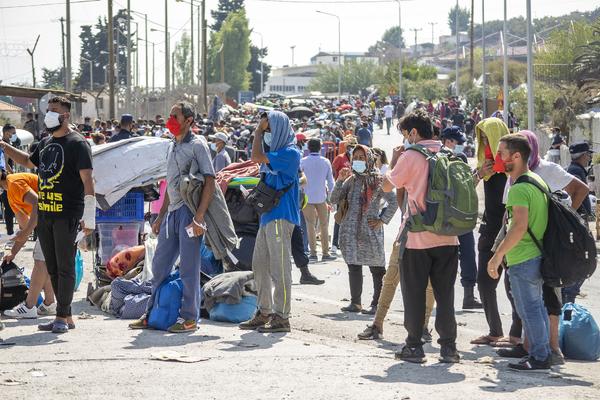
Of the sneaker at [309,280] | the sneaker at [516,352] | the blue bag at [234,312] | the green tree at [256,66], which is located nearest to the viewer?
the sneaker at [516,352]

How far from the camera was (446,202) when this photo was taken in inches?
341

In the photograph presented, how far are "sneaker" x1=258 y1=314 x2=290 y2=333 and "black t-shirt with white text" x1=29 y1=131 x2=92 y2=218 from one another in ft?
5.92

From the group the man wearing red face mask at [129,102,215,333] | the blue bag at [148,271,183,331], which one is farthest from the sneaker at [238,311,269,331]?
the blue bag at [148,271,183,331]

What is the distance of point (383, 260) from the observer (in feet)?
39.0

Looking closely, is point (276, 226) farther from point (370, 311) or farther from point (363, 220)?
point (370, 311)

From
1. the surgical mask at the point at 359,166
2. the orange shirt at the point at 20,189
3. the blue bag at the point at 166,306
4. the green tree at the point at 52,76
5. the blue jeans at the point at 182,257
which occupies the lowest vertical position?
the blue bag at the point at 166,306

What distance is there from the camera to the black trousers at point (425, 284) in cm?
879

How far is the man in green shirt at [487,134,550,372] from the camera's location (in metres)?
8.54

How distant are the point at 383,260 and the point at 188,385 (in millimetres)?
4417

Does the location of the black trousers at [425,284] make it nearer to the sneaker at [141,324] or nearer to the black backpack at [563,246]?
the black backpack at [563,246]

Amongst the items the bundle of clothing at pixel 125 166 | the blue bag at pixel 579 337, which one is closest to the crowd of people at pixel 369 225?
the blue bag at pixel 579 337

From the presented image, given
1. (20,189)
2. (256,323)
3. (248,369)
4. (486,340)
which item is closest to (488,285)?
(486,340)

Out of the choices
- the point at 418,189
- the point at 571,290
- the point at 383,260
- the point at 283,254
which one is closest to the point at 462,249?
the point at 383,260

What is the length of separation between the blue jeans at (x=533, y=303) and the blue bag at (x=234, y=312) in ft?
9.31
